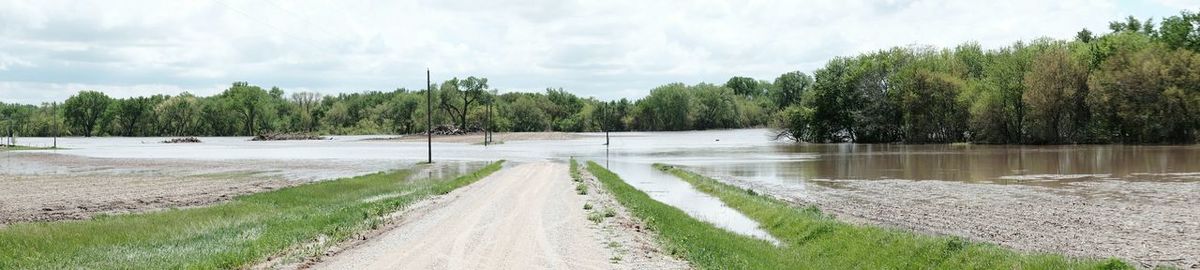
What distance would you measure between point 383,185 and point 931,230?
26425 mm

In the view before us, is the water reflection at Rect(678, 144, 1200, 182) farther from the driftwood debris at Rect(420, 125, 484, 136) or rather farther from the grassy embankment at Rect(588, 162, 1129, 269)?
the driftwood debris at Rect(420, 125, 484, 136)

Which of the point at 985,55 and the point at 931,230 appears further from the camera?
the point at 985,55

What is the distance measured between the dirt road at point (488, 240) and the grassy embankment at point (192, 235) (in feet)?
4.29

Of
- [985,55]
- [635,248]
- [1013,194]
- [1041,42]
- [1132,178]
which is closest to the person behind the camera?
[635,248]

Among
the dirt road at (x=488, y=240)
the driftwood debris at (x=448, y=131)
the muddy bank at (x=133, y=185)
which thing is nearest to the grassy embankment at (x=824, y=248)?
the dirt road at (x=488, y=240)

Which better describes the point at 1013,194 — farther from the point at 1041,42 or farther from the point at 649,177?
the point at 1041,42

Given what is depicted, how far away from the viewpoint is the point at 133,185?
38125 millimetres

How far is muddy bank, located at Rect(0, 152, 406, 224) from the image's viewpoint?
26.9 meters

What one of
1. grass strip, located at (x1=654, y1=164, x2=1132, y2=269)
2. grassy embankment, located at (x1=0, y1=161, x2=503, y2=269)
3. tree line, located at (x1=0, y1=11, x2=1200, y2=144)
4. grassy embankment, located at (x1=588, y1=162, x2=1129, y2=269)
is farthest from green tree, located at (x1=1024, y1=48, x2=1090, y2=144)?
grassy embankment, located at (x1=0, y1=161, x2=503, y2=269)

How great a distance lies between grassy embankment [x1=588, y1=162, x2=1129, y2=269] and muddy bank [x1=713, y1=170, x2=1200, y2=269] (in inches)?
69.5

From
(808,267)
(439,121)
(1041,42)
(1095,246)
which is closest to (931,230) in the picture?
(1095,246)

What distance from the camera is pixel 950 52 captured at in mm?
112000

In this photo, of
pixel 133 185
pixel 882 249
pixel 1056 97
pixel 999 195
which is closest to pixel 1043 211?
pixel 999 195

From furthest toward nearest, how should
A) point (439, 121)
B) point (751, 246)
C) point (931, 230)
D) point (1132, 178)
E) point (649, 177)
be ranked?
1. point (439, 121)
2. point (649, 177)
3. point (1132, 178)
4. point (931, 230)
5. point (751, 246)
